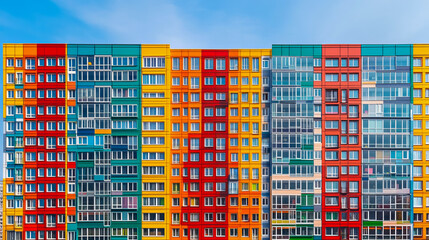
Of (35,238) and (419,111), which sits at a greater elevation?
(419,111)

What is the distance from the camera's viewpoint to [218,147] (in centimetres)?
4828

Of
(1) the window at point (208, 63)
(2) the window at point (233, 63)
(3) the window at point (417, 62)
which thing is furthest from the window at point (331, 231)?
(1) the window at point (208, 63)

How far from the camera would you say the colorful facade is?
47219 millimetres

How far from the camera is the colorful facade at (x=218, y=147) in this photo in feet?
155

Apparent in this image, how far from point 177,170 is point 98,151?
15182 mm

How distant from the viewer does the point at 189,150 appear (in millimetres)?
48188

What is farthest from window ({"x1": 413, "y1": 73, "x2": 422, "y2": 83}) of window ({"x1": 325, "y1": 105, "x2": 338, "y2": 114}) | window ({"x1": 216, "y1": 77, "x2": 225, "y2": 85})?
window ({"x1": 216, "y1": 77, "x2": 225, "y2": 85})

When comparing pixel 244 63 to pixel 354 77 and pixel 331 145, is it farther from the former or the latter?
pixel 331 145

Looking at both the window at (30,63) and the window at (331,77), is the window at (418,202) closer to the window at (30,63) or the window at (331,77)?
the window at (331,77)

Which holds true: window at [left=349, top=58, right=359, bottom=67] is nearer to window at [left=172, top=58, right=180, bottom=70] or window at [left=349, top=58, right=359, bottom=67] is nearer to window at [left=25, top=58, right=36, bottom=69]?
window at [left=172, top=58, right=180, bottom=70]

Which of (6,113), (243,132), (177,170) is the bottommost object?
(177,170)

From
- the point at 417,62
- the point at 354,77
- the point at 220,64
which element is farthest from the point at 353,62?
the point at 220,64

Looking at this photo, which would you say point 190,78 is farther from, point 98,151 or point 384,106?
point 384,106

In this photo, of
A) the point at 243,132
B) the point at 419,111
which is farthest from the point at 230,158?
the point at 419,111
